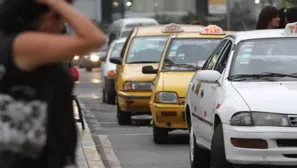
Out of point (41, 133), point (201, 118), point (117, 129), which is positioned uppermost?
point (41, 133)

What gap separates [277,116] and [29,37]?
4536 millimetres

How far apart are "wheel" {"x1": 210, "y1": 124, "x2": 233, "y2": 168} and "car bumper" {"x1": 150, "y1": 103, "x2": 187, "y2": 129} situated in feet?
14.1

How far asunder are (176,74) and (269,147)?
5.71 meters

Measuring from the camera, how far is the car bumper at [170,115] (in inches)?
513

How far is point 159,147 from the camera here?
13.1m

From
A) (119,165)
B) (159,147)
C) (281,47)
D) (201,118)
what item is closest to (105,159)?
(119,165)

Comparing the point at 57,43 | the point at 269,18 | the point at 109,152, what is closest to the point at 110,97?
the point at 109,152

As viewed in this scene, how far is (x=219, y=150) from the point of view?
860 cm

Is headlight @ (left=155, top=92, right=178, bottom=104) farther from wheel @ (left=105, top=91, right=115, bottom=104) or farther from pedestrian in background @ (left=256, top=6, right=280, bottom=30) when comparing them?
wheel @ (left=105, top=91, right=115, bottom=104)

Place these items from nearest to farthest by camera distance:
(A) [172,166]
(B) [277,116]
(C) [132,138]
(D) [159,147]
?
(B) [277,116] → (A) [172,166] → (D) [159,147] → (C) [132,138]

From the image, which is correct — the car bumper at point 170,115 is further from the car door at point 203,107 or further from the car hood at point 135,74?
the car hood at point 135,74

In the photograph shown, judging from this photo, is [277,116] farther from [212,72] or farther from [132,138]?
[132,138]

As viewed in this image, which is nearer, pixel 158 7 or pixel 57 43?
pixel 57 43

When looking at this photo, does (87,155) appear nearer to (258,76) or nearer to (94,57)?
(258,76)
